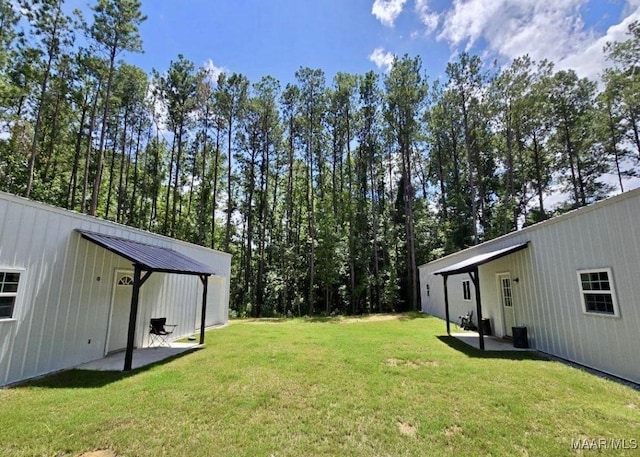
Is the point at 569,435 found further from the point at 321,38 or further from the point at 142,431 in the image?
the point at 321,38

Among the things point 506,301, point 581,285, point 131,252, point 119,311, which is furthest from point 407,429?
point 119,311

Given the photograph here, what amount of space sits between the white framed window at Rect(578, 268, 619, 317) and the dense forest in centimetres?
1337

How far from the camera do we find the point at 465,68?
734 inches

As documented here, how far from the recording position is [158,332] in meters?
8.35

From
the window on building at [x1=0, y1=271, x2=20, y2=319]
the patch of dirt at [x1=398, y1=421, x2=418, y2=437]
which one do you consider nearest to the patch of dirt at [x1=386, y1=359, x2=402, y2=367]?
the patch of dirt at [x1=398, y1=421, x2=418, y2=437]

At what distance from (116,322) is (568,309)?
10313 millimetres

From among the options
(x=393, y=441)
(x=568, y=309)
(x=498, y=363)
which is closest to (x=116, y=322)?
(x=393, y=441)

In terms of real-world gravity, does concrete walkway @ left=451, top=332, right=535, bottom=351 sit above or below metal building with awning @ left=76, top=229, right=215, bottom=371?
below

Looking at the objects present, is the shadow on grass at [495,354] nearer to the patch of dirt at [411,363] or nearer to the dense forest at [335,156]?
the patch of dirt at [411,363]

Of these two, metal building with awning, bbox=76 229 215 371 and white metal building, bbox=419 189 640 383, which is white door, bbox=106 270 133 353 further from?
white metal building, bbox=419 189 640 383

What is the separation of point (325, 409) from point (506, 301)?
7237mm

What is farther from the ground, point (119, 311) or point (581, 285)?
point (581, 285)

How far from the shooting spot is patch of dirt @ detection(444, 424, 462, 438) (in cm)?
346

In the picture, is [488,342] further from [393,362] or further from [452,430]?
[452,430]
